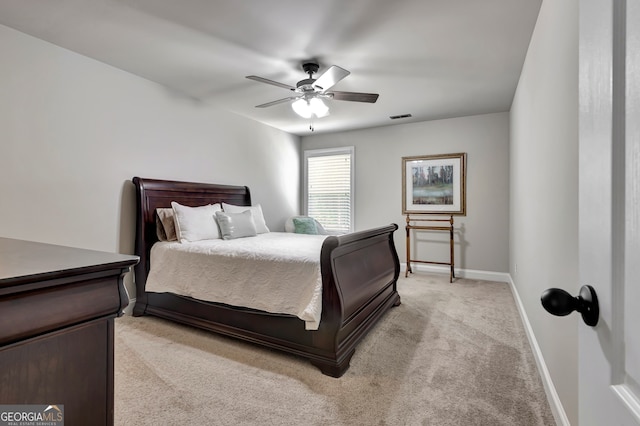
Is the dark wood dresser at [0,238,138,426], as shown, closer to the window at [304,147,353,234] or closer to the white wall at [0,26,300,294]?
the white wall at [0,26,300,294]

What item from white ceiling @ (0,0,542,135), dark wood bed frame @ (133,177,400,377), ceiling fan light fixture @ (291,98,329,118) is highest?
white ceiling @ (0,0,542,135)

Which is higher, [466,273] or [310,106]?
[310,106]

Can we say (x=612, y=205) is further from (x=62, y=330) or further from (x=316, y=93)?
(x=316, y=93)

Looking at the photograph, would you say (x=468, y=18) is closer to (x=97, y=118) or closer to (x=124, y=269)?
(x=124, y=269)

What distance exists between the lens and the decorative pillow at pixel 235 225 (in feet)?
11.4

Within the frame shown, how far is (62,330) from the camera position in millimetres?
811

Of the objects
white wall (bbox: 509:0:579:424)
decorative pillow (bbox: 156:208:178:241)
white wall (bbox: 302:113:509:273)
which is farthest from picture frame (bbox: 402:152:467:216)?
decorative pillow (bbox: 156:208:178:241)

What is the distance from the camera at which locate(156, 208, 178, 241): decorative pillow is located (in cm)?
328

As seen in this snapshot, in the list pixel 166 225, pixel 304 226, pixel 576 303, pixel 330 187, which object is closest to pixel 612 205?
pixel 576 303

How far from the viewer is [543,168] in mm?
2033

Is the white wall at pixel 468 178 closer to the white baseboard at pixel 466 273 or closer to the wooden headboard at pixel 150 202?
the white baseboard at pixel 466 273

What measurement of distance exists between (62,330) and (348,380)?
1.69 meters

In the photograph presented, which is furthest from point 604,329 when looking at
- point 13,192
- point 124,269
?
point 13,192

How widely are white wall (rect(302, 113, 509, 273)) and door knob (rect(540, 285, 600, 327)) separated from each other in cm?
455
